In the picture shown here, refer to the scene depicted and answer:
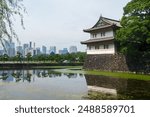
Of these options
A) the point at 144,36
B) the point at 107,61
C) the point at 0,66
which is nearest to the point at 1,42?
the point at 144,36

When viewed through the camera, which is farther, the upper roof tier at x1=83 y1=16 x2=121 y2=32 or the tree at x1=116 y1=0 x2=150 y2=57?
the upper roof tier at x1=83 y1=16 x2=121 y2=32

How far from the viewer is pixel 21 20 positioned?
8484 millimetres

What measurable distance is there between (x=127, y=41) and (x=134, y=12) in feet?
10.9

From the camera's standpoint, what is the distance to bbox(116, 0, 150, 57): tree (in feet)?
84.4

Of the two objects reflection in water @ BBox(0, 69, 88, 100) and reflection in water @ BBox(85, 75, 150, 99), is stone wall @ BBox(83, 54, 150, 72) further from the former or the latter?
reflection in water @ BBox(85, 75, 150, 99)

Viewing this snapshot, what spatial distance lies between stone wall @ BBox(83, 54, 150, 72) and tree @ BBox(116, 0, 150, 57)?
136 centimetres

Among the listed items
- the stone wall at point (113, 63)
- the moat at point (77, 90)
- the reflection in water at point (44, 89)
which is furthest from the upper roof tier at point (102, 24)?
the moat at point (77, 90)

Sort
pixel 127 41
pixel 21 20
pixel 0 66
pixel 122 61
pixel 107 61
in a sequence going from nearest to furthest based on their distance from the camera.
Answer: pixel 21 20, pixel 127 41, pixel 122 61, pixel 107 61, pixel 0 66

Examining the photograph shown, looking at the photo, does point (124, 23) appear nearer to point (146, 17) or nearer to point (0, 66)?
point (146, 17)

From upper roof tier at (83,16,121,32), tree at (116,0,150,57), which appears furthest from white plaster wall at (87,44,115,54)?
tree at (116,0,150,57)

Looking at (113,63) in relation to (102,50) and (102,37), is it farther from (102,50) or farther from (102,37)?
(102,37)

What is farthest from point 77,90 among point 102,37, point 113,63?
point 102,37

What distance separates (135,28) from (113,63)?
7814 mm

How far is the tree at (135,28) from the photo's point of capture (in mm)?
25734
